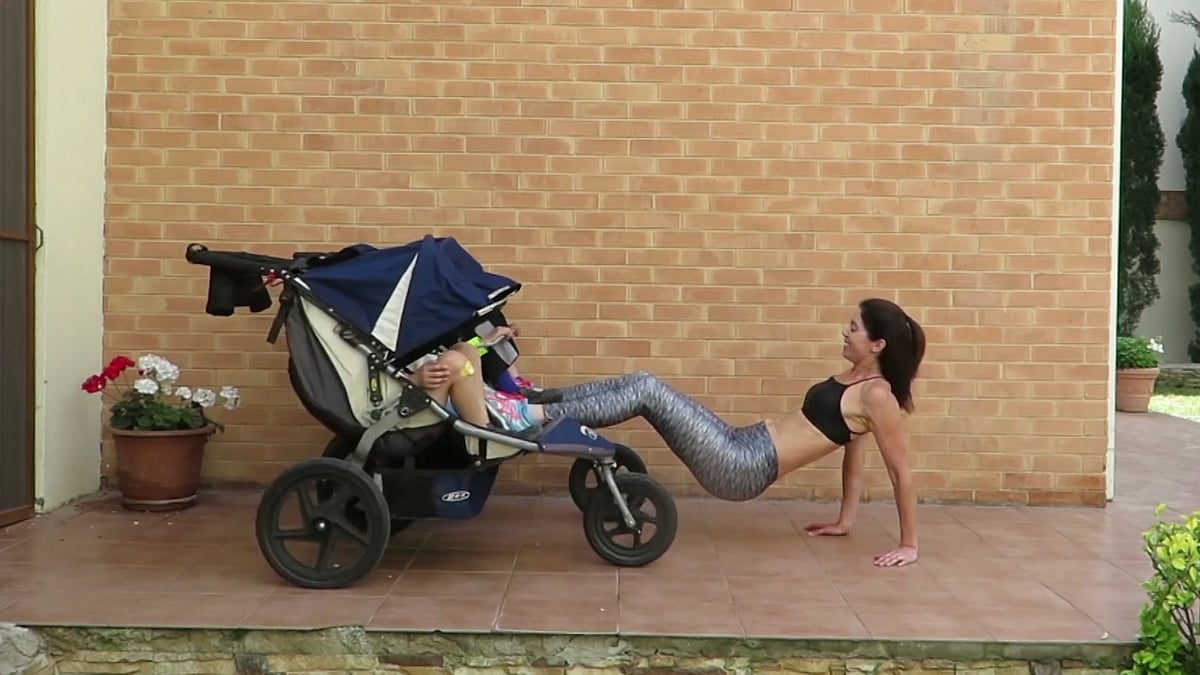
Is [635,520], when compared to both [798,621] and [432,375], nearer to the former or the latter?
[798,621]

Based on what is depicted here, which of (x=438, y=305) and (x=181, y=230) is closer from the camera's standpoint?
(x=438, y=305)

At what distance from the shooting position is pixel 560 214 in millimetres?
5602

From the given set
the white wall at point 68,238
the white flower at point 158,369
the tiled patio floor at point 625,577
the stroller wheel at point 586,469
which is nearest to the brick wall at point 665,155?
the white wall at point 68,238

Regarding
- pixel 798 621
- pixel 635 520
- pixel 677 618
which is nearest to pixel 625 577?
pixel 635 520

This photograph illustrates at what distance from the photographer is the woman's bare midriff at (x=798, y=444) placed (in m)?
4.65

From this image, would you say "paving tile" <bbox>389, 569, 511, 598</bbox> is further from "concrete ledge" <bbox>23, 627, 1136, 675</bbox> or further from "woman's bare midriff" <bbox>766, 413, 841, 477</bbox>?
"woman's bare midriff" <bbox>766, 413, 841, 477</bbox>

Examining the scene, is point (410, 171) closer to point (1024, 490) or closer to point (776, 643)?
point (776, 643)

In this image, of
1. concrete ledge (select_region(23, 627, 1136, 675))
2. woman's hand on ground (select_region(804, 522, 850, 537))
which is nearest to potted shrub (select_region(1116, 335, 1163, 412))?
woman's hand on ground (select_region(804, 522, 850, 537))

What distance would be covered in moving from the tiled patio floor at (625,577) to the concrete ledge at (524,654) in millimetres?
45

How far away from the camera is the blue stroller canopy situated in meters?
4.06

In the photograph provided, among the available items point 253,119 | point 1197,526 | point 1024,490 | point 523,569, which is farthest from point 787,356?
point 253,119

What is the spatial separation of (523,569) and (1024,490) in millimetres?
2973

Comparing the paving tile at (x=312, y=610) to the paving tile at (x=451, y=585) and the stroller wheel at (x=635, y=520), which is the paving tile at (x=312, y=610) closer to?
the paving tile at (x=451, y=585)

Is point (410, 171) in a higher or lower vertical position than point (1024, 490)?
higher
